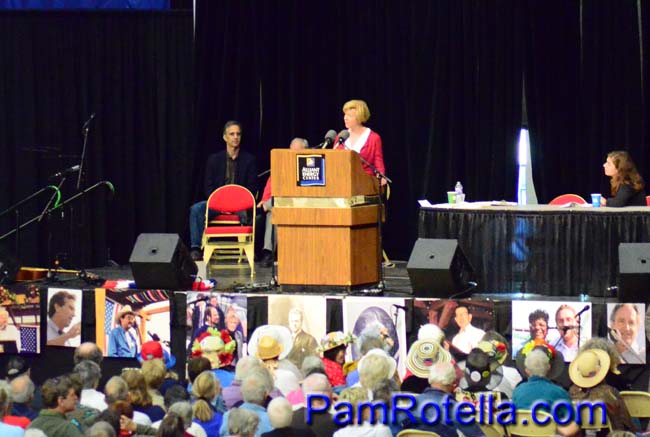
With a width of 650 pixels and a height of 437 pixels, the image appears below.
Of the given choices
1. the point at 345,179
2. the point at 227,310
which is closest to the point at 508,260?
the point at 345,179

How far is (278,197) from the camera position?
9.69m

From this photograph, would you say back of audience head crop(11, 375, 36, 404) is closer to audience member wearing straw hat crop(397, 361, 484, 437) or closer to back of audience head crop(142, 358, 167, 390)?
back of audience head crop(142, 358, 167, 390)

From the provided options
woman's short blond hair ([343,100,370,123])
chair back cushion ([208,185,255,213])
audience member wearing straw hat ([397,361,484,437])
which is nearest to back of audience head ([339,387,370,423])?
audience member wearing straw hat ([397,361,484,437])

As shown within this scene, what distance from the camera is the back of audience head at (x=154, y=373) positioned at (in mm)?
7152

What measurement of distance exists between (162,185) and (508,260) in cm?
437

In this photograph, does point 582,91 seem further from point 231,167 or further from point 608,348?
point 608,348

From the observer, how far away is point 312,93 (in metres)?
12.8

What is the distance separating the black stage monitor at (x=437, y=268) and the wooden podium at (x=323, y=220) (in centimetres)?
44

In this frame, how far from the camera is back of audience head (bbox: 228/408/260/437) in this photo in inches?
242

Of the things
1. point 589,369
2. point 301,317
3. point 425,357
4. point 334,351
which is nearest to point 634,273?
point 425,357

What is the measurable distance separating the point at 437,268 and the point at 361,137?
1702 millimetres

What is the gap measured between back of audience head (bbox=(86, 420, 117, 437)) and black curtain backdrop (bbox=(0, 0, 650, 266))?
6.31m

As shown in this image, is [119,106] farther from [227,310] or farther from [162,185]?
[227,310]

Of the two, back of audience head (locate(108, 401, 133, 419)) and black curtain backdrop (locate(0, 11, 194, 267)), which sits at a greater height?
black curtain backdrop (locate(0, 11, 194, 267))
